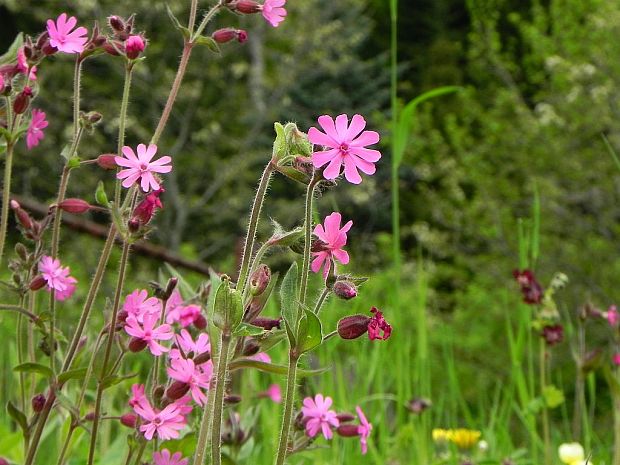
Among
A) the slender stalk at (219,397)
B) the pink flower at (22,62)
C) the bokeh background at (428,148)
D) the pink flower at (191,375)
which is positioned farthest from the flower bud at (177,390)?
the bokeh background at (428,148)

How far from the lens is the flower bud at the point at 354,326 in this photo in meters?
0.82

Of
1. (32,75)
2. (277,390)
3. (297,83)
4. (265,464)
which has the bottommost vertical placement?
(265,464)

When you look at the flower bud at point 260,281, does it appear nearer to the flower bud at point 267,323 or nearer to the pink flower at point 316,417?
the flower bud at point 267,323

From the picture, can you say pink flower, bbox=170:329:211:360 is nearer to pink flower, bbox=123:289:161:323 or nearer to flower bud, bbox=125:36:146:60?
pink flower, bbox=123:289:161:323

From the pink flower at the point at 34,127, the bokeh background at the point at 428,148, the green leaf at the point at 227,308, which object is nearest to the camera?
the green leaf at the point at 227,308

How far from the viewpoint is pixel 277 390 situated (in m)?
1.42

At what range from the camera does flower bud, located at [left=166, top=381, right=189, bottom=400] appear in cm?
87

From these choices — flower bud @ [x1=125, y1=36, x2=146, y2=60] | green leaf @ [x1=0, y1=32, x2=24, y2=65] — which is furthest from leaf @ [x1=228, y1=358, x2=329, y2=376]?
green leaf @ [x1=0, y1=32, x2=24, y2=65]

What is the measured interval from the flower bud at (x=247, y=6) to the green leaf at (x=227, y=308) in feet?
1.36

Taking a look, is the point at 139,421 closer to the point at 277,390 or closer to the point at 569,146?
the point at 277,390

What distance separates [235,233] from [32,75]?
11546 millimetres

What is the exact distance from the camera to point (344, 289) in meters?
0.81

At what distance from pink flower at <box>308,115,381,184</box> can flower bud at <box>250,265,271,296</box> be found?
0.36 feet

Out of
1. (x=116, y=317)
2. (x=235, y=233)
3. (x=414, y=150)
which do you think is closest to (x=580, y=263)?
(x=414, y=150)
